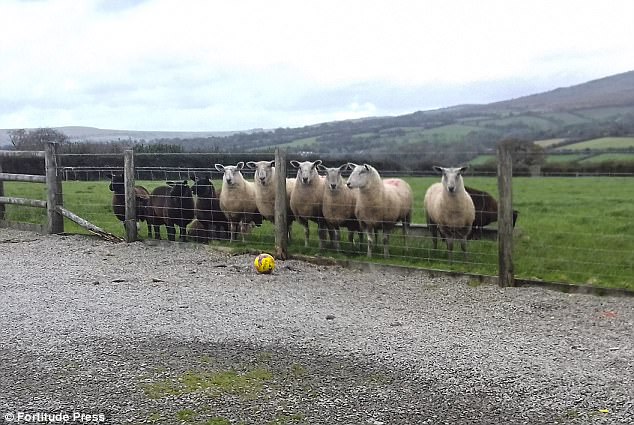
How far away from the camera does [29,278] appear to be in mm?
9172

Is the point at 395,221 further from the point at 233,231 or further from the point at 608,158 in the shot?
the point at 608,158

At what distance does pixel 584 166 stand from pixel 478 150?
4.51 ft

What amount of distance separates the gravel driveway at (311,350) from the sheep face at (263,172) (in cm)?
293

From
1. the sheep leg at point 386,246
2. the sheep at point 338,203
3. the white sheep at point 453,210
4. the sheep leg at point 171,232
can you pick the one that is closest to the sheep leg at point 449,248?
the white sheep at point 453,210

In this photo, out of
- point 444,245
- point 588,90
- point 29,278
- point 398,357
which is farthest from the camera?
point 588,90

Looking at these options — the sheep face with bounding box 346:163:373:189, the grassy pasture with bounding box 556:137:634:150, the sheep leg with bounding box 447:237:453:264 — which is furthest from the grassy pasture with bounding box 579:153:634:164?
the sheep face with bounding box 346:163:373:189

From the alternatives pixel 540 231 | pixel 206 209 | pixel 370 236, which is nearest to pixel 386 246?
pixel 370 236

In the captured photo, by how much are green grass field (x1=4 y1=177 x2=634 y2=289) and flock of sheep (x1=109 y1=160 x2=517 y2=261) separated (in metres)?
0.27

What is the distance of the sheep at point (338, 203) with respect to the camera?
36.4 ft

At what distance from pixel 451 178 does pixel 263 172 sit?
3510mm

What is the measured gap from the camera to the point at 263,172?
11.7 meters

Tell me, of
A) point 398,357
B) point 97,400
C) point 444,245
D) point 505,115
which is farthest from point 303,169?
point 97,400

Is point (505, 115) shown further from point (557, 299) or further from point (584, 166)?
point (557, 299)

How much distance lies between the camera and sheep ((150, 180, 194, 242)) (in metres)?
12.4
